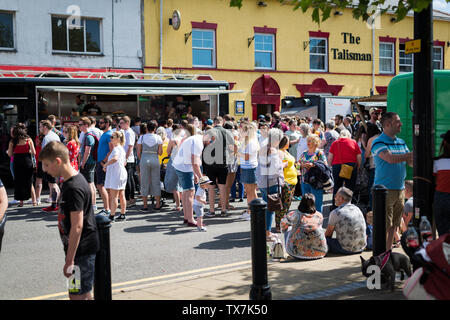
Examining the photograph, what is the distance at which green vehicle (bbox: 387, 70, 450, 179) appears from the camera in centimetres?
817

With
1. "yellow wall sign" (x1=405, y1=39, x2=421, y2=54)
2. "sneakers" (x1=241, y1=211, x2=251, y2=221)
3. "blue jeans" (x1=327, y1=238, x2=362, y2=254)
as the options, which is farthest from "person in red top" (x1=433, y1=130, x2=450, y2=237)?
"sneakers" (x1=241, y1=211, x2=251, y2=221)

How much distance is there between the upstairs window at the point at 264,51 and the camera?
24547mm

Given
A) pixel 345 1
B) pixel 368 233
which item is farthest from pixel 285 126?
pixel 345 1

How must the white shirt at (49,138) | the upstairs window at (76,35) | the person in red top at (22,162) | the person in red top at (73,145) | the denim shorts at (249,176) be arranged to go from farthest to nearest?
the upstairs window at (76,35), the person in red top at (22,162), the white shirt at (49,138), the person in red top at (73,145), the denim shorts at (249,176)

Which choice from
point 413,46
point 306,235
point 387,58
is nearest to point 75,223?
point 306,235

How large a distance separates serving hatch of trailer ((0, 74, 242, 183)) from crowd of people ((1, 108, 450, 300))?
2.37 m

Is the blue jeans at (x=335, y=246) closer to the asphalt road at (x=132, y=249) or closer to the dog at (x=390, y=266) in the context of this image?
the asphalt road at (x=132, y=249)

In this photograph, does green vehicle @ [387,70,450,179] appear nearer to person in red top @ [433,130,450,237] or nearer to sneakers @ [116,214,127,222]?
person in red top @ [433,130,450,237]

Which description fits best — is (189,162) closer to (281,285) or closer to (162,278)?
(162,278)

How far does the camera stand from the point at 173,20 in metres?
22.0

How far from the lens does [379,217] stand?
5742 mm

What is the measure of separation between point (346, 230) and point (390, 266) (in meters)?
1.64

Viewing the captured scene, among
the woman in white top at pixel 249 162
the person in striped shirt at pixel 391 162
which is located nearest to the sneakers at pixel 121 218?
the woman in white top at pixel 249 162

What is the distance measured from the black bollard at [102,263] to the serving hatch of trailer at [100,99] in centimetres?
1076
